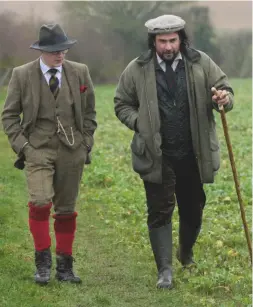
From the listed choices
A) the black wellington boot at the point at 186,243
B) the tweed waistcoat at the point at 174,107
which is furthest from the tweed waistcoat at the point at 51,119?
the black wellington boot at the point at 186,243

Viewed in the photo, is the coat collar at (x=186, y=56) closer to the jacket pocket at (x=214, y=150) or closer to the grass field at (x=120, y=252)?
the jacket pocket at (x=214, y=150)

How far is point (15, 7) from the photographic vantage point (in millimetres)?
11828

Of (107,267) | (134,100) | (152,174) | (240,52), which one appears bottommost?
(240,52)

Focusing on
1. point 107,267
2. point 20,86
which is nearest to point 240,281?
point 107,267

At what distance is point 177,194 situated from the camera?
8047 mm

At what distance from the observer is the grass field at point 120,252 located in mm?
7336

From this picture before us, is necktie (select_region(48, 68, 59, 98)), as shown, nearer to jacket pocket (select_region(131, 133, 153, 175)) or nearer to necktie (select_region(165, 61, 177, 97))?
jacket pocket (select_region(131, 133, 153, 175))

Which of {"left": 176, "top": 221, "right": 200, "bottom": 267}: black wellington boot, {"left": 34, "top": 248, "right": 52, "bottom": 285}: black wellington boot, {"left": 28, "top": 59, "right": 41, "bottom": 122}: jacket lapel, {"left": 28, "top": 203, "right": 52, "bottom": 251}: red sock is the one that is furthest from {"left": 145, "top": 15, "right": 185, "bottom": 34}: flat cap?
{"left": 34, "top": 248, "right": 52, "bottom": 285}: black wellington boot

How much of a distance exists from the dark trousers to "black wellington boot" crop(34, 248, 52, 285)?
3.19ft

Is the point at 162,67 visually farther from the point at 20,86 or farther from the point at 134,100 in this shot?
the point at 20,86

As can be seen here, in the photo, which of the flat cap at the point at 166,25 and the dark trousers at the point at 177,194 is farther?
the dark trousers at the point at 177,194

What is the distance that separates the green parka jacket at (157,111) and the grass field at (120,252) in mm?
963

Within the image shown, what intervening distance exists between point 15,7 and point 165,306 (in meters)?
5.85

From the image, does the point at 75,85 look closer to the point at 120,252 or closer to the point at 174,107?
the point at 174,107
